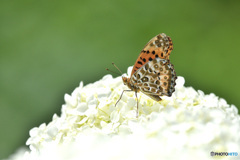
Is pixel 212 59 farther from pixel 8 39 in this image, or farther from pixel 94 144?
pixel 94 144

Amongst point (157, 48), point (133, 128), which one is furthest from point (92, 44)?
point (133, 128)

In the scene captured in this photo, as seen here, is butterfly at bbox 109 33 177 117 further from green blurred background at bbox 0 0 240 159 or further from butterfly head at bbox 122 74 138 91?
green blurred background at bbox 0 0 240 159

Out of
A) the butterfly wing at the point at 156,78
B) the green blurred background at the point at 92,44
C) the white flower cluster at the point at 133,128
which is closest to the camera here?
the white flower cluster at the point at 133,128

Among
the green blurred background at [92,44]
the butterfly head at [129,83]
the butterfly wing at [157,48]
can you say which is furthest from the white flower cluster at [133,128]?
the green blurred background at [92,44]

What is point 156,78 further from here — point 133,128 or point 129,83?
point 133,128

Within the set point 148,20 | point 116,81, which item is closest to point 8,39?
point 148,20

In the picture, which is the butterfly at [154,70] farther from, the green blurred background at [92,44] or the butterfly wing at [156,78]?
the green blurred background at [92,44]

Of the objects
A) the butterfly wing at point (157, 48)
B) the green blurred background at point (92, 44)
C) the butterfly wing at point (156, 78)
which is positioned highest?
the green blurred background at point (92, 44)
